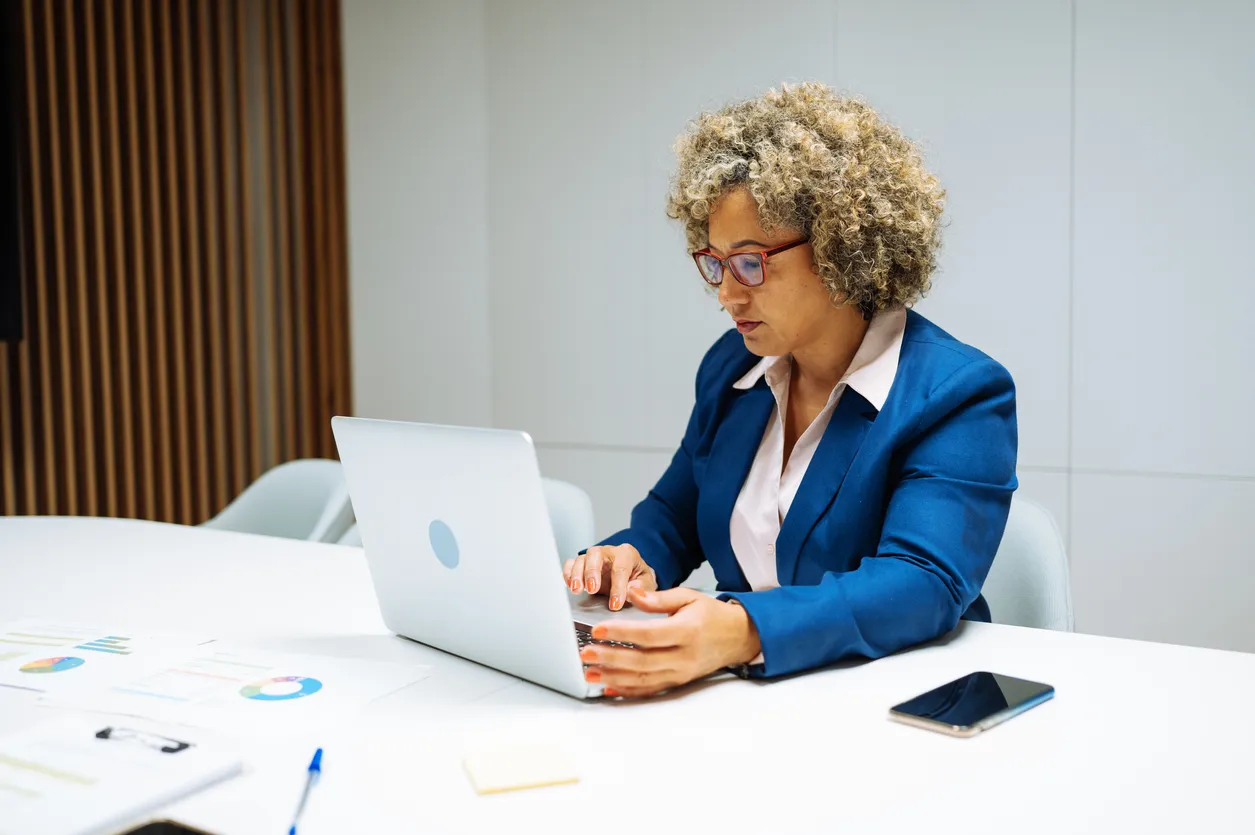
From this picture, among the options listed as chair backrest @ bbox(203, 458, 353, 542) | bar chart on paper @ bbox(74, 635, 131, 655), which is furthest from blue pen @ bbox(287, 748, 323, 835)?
chair backrest @ bbox(203, 458, 353, 542)

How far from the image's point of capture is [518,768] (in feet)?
3.62

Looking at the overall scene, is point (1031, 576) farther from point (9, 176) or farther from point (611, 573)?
point (9, 176)

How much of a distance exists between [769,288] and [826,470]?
11.8 inches

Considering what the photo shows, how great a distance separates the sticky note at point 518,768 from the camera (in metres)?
1.07

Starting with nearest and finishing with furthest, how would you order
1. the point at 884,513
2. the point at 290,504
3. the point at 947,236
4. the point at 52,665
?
1. the point at 52,665
2. the point at 884,513
3. the point at 290,504
4. the point at 947,236

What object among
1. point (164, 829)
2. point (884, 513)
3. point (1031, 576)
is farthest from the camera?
point (1031, 576)

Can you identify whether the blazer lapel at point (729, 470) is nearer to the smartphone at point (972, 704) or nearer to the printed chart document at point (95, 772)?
the smartphone at point (972, 704)

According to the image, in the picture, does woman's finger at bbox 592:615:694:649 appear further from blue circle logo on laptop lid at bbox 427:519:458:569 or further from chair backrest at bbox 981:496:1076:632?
chair backrest at bbox 981:496:1076:632

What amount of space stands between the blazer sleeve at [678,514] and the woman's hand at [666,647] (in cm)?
63

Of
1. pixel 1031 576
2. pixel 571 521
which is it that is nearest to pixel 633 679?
pixel 1031 576

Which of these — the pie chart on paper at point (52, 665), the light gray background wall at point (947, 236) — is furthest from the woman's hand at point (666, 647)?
the light gray background wall at point (947, 236)

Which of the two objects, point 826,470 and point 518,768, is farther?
point 826,470

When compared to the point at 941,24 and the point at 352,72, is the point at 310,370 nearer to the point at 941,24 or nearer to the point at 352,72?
the point at 352,72

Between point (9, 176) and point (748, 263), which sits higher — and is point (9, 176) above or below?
above
